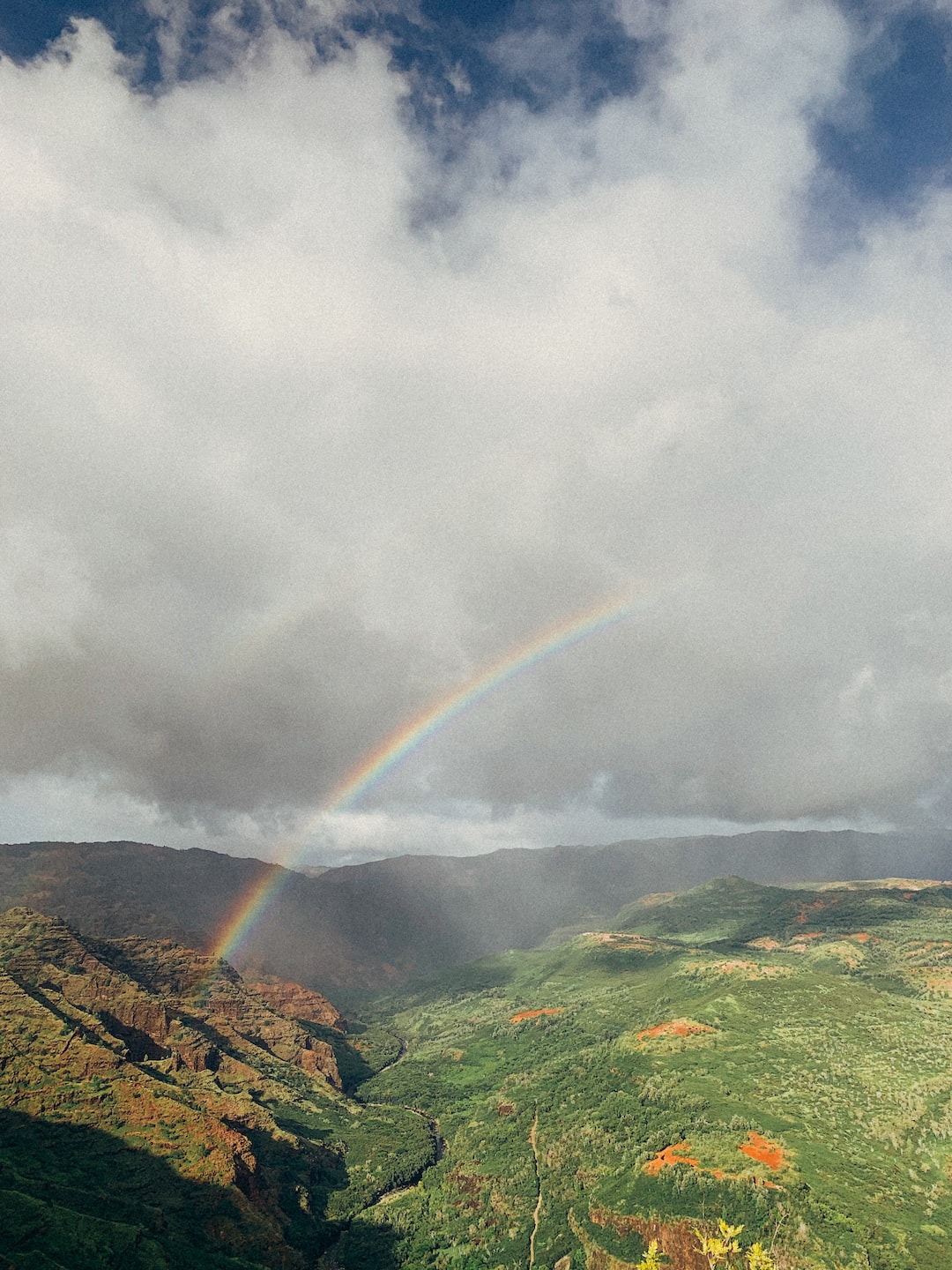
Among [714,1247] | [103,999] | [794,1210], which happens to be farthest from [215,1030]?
[714,1247]

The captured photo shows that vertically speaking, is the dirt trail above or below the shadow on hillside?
below

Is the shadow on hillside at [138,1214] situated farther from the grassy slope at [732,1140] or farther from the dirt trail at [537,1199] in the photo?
the dirt trail at [537,1199]

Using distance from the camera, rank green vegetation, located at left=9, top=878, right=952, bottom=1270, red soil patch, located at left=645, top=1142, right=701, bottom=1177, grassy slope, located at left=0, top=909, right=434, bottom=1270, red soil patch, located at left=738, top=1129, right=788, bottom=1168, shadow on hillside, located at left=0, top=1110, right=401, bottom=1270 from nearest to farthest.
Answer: shadow on hillside, located at left=0, top=1110, right=401, bottom=1270, grassy slope, located at left=0, top=909, right=434, bottom=1270, green vegetation, located at left=9, top=878, right=952, bottom=1270, red soil patch, located at left=738, top=1129, right=788, bottom=1168, red soil patch, located at left=645, top=1142, right=701, bottom=1177

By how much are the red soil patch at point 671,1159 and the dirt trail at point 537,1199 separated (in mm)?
22620

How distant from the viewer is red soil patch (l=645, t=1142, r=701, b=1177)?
116381mm

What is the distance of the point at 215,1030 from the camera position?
613ft

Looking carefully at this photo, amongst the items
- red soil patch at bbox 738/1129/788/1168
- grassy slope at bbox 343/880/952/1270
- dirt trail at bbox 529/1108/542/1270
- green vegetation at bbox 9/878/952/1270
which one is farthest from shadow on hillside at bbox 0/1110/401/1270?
red soil patch at bbox 738/1129/788/1168

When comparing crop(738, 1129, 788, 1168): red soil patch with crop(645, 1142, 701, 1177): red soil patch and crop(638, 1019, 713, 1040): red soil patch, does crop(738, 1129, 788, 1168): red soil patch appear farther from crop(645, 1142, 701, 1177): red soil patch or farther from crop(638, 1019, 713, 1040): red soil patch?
crop(638, 1019, 713, 1040): red soil patch

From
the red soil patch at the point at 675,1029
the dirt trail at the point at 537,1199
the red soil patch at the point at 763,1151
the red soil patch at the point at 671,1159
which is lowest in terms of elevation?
the dirt trail at the point at 537,1199

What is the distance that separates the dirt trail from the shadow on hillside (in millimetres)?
23808

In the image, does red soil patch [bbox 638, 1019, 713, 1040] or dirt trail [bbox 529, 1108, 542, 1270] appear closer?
dirt trail [bbox 529, 1108, 542, 1270]

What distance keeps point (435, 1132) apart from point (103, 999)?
92.7 meters

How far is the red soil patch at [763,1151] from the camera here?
107619 mm

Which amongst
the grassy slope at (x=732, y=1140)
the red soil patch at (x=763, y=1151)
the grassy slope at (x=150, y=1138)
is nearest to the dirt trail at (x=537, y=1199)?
the grassy slope at (x=732, y=1140)
